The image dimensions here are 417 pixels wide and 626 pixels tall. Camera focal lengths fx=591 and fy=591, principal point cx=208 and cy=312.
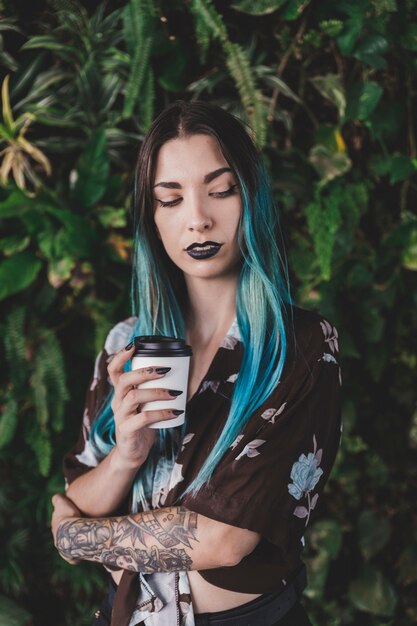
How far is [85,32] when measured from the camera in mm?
2199

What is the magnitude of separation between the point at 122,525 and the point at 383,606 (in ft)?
5.56

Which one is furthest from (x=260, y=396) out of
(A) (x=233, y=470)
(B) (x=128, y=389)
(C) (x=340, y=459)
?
(C) (x=340, y=459)

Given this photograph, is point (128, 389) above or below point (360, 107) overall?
below

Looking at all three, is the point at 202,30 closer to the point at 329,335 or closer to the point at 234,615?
the point at 329,335

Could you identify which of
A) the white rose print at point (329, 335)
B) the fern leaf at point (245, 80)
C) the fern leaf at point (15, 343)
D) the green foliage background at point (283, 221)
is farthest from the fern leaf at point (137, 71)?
the white rose print at point (329, 335)

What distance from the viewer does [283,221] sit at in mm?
2336

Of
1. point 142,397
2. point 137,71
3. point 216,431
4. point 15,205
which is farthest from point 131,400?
point 137,71

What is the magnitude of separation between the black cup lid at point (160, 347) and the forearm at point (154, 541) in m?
0.30

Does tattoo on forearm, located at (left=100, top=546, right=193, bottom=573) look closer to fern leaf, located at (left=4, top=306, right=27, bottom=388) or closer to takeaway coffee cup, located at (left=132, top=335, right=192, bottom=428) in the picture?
takeaway coffee cup, located at (left=132, top=335, right=192, bottom=428)

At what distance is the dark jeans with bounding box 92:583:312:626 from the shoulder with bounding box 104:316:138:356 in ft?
1.87

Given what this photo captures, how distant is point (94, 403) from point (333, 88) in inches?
57.6

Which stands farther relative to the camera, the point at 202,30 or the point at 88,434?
the point at 202,30

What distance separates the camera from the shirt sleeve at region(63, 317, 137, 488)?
4.59 ft

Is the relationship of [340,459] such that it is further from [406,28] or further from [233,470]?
[406,28]
